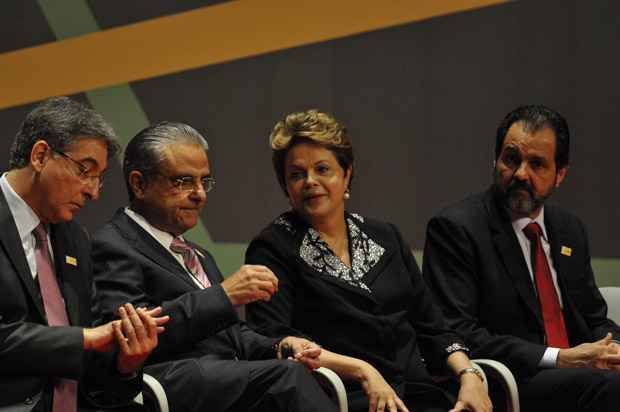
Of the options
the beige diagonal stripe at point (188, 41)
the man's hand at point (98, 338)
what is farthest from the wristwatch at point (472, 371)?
the beige diagonal stripe at point (188, 41)

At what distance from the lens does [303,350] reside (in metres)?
3.28

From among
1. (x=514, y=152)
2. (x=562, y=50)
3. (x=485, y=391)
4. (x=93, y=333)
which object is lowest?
(x=485, y=391)

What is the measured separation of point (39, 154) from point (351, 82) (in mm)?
2472

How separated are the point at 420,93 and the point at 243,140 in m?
1.02

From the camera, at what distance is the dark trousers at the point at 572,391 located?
12.2 ft

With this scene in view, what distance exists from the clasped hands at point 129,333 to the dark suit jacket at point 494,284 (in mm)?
1523

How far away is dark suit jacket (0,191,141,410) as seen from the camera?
111 inches

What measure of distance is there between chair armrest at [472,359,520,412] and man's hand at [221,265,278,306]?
106 cm

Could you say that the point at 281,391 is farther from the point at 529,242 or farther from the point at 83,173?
the point at 529,242

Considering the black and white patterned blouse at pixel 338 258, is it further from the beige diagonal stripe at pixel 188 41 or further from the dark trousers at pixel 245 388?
the beige diagonal stripe at pixel 188 41

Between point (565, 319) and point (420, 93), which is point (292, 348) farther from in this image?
point (420, 93)

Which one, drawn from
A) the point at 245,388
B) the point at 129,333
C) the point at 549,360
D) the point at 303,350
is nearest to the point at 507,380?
the point at 549,360

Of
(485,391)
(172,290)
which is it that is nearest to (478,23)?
(485,391)

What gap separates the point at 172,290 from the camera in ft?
11.1
